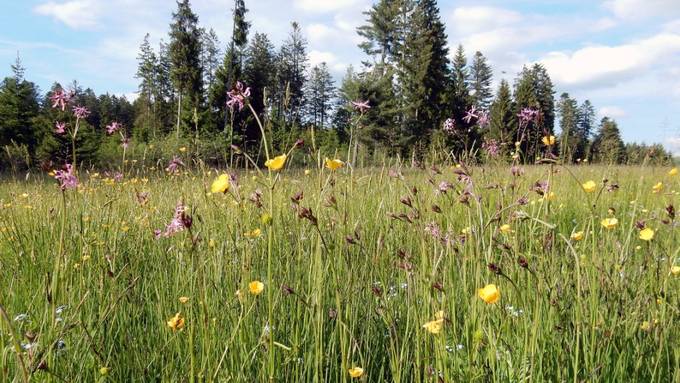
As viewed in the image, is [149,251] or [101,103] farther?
[101,103]

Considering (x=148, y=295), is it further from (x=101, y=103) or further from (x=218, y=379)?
(x=101, y=103)

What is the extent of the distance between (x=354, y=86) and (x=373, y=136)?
14.7 feet

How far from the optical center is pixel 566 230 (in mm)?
3133

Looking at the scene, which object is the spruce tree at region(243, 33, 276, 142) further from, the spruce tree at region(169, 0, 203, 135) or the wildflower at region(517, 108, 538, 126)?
the wildflower at region(517, 108, 538, 126)

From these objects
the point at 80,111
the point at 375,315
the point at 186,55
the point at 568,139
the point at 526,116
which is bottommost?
the point at 375,315

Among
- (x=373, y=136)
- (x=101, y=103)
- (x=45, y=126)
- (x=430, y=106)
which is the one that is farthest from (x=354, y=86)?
(x=101, y=103)

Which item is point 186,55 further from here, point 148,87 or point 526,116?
point 526,116

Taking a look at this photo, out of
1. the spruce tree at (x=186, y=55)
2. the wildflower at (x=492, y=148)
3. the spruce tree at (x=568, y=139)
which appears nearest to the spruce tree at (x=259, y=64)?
the spruce tree at (x=186, y=55)

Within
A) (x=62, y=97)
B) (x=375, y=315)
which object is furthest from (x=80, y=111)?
(x=375, y=315)

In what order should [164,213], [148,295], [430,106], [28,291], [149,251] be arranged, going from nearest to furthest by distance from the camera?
[148,295]
[28,291]
[149,251]
[164,213]
[430,106]

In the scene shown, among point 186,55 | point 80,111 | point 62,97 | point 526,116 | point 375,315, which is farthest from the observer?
point 186,55

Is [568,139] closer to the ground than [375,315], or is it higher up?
higher up

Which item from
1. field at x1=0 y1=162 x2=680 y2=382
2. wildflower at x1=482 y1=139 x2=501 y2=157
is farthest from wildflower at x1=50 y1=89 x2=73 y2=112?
wildflower at x1=482 y1=139 x2=501 y2=157

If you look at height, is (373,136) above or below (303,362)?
above
